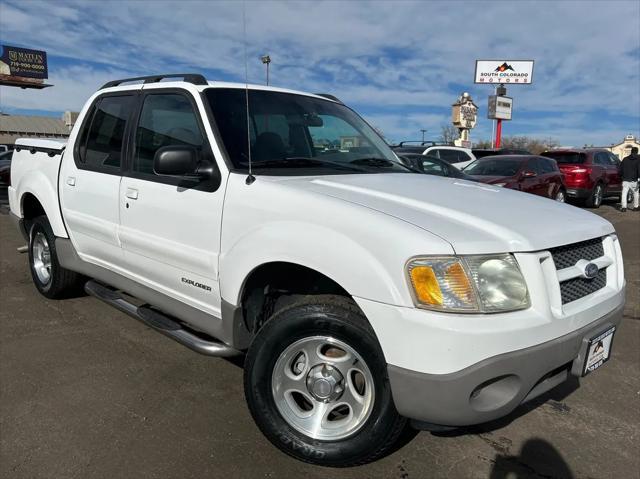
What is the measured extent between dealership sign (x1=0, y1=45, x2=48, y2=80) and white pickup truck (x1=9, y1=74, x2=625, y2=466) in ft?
209

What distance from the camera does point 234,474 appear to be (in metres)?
2.51

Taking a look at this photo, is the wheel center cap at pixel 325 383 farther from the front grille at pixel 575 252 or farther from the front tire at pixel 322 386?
the front grille at pixel 575 252

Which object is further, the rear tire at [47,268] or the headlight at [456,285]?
the rear tire at [47,268]

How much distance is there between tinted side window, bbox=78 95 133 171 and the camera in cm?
381

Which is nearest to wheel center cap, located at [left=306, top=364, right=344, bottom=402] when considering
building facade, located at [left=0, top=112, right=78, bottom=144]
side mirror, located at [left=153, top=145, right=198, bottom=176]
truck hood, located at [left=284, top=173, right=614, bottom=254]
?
truck hood, located at [left=284, top=173, right=614, bottom=254]

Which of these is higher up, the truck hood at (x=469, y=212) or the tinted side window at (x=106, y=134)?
the tinted side window at (x=106, y=134)

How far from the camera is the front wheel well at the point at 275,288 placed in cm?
270

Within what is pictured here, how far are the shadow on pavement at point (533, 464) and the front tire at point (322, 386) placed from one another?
0.65m

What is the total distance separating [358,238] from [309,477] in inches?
47.7

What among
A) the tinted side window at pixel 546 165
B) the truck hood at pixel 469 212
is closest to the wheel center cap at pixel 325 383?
the truck hood at pixel 469 212

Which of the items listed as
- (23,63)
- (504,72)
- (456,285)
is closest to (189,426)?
(456,285)

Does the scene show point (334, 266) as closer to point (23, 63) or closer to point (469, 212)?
point (469, 212)

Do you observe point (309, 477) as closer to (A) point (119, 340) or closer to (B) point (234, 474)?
(B) point (234, 474)

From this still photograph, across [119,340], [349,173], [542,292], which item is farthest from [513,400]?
[119,340]
